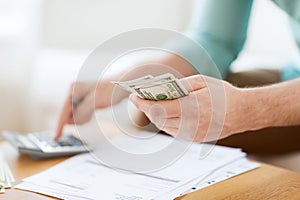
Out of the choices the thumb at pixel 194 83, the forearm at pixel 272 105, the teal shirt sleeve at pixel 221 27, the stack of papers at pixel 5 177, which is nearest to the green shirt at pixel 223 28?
the teal shirt sleeve at pixel 221 27

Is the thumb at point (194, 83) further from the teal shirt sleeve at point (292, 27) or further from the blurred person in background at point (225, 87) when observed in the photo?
the teal shirt sleeve at point (292, 27)

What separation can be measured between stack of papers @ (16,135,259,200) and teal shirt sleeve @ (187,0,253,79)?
34cm

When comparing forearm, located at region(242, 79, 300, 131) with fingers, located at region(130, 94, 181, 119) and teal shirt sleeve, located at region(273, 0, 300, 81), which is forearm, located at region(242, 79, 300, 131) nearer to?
fingers, located at region(130, 94, 181, 119)

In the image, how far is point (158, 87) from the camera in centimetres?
75

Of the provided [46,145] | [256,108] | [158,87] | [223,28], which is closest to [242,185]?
[256,108]

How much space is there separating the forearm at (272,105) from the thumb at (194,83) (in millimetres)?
88

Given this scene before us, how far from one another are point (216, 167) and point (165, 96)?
0.69 feet

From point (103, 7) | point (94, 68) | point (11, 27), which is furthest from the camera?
point (103, 7)

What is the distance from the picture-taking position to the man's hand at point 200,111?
2.59 ft

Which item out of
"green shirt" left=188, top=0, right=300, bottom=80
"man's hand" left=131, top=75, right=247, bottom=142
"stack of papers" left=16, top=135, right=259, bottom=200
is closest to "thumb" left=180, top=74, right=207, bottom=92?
"man's hand" left=131, top=75, right=247, bottom=142

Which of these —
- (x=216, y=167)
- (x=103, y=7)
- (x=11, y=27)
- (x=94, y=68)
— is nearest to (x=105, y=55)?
(x=94, y=68)

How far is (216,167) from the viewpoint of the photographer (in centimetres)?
92

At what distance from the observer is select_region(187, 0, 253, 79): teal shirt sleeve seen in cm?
127

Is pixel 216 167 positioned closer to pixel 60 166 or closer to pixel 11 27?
pixel 60 166
